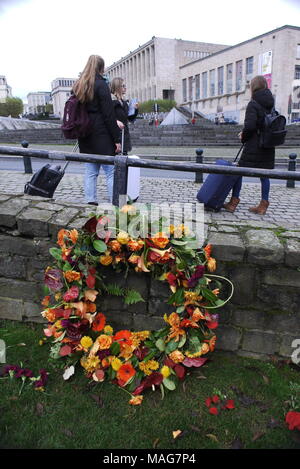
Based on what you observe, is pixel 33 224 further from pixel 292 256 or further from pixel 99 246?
pixel 292 256

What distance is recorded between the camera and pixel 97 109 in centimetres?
513

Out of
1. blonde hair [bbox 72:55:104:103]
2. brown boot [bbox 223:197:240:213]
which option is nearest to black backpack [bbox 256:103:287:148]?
brown boot [bbox 223:197:240:213]

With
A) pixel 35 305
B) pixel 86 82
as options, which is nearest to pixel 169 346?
pixel 35 305

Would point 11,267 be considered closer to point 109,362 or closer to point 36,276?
point 36,276

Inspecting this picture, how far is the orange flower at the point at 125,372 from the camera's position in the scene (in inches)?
98.8

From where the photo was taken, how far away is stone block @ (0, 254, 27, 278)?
299 cm

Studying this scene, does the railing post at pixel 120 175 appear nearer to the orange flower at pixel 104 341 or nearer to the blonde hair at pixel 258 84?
the orange flower at pixel 104 341

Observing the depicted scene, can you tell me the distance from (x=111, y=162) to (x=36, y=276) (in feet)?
3.89

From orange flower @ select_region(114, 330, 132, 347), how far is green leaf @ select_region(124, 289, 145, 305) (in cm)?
22

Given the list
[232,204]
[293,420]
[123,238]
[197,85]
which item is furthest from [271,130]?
[197,85]

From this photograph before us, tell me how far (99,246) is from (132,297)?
0.45m

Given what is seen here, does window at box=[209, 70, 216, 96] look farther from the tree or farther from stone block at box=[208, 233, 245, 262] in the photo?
stone block at box=[208, 233, 245, 262]

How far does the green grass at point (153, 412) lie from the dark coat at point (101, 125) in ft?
10.9

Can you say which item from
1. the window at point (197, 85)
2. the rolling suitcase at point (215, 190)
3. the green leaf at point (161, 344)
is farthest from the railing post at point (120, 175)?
the window at point (197, 85)
